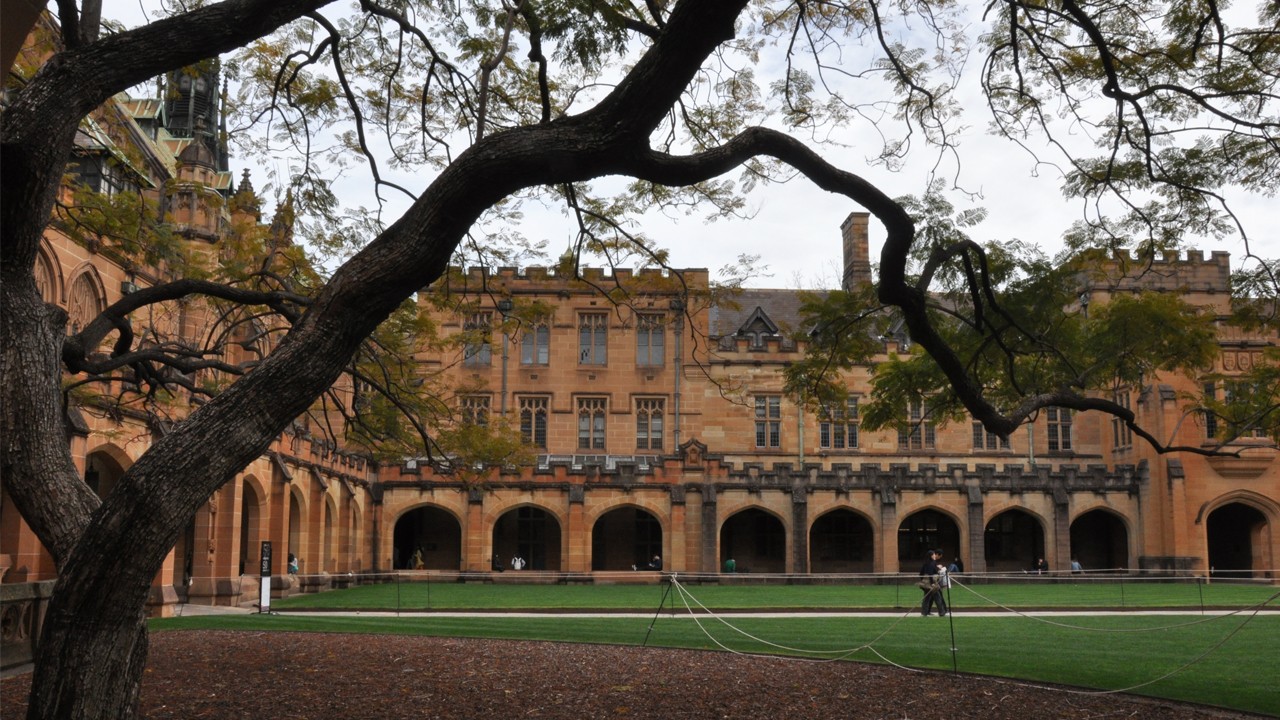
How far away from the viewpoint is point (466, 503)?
1556 inches

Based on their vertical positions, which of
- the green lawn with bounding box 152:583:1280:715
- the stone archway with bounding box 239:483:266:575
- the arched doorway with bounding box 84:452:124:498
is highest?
the arched doorway with bounding box 84:452:124:498

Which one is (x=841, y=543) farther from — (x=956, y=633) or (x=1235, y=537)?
(x=956, y=633)

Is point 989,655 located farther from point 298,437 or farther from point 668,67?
point 298,437

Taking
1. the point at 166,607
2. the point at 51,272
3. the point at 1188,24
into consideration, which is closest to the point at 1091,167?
the point at 1188,24

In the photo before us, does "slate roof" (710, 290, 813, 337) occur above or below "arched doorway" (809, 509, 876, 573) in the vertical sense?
above

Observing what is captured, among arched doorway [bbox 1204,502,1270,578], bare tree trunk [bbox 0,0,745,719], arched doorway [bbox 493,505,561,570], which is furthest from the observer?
arched doorway [bbox 493,505,561,570]

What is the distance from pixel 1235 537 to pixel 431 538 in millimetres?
30666

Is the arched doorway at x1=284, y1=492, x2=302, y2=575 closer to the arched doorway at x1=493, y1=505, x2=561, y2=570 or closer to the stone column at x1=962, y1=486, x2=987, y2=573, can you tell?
the arched doorway at x1=493, y1=505, x2=561, y2=570

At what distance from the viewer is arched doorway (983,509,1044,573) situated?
43.5 meters

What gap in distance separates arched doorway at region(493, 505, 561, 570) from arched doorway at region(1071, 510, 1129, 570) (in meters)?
20.0

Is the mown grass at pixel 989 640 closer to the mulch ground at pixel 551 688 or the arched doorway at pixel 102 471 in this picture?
the mulch ground at pixel 551 688

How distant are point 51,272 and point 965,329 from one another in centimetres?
1733

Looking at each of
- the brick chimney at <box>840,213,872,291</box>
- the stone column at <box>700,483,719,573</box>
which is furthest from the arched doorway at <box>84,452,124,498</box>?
the brick chimney at <box>840,213,872,291</box>

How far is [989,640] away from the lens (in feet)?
51.7
